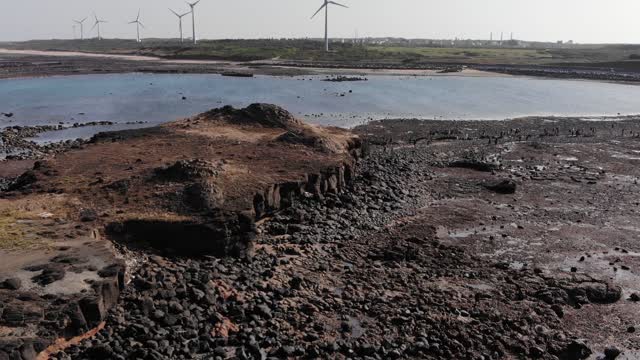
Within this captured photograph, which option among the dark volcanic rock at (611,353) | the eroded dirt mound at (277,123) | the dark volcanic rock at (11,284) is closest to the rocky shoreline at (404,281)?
the dark volcanic rock at (611,353)

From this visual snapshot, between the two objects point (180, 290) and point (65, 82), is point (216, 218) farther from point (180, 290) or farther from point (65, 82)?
point (65, 82)

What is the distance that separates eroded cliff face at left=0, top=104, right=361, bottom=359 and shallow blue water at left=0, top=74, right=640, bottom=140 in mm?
20908

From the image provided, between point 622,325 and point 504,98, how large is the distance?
6827 cm

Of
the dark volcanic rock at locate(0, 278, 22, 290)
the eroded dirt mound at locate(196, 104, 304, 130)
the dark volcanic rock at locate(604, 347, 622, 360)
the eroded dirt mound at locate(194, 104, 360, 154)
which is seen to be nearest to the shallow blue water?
the eroded dirt mound at locate(194, 104, 360, 154)

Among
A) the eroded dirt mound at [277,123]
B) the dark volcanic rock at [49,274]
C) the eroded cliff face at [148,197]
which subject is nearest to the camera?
the eroded cliff face at [148,197]

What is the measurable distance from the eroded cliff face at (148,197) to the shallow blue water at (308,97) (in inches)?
823

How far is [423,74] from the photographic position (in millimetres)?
121562

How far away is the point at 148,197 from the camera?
2130 centimetres

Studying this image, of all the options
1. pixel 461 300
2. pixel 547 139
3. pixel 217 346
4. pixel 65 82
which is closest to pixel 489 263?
pixel 461 300

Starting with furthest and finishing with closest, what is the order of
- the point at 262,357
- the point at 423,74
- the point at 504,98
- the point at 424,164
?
the point at 423,74 → the point at 504,98 → the point at 424,164 → the point at 262,357

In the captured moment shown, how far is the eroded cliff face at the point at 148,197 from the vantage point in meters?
13.9

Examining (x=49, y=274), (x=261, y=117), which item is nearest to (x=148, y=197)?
(x=49, y=274)

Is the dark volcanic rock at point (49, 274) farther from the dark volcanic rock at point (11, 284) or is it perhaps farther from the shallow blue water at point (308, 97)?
A: the shallow blue water at point (308, 97)

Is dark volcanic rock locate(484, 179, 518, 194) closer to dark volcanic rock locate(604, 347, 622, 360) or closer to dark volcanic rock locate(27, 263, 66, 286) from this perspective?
dark volcanic rock locate(604, 347, 622, 360)
